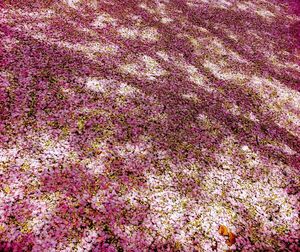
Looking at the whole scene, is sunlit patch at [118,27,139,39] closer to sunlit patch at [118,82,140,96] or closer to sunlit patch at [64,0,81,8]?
sunlit patch at [64,0,81,8]

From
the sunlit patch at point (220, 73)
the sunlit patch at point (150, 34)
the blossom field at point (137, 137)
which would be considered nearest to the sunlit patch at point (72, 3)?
the blossom field at point (137, 137)

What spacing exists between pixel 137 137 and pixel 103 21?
311 inches

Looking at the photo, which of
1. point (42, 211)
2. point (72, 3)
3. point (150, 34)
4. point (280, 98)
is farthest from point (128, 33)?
point (42, 211)

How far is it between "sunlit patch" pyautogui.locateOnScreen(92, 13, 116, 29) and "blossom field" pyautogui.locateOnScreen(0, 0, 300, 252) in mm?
109

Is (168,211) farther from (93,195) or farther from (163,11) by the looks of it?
(163,11)

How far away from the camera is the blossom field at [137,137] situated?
21.6 ft

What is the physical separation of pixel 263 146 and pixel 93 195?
6.21 m

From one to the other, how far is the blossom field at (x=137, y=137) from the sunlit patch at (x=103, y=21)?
0.11 metres

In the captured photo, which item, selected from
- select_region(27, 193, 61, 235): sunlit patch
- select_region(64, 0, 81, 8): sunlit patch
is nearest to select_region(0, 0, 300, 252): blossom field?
select_region(27, 193, 61, 235): sunlit patch

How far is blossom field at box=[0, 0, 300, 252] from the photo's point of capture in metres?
6.59

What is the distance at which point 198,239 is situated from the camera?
679cm

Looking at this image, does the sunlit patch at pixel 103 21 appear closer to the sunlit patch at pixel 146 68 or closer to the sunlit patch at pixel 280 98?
the sunlit patch at pixel 146 68

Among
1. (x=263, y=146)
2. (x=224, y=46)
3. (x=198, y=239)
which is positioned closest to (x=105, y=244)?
(x=198, y=239)

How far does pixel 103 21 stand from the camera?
13977mm
